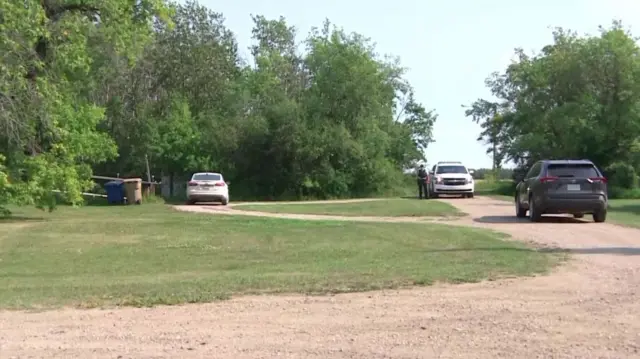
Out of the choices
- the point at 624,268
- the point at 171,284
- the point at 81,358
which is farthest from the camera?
the point at 624,268

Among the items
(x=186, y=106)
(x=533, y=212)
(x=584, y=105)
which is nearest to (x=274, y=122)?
(x=186, y=106)

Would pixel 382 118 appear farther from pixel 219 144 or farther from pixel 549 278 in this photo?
pixel 549 278

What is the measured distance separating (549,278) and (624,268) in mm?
1940

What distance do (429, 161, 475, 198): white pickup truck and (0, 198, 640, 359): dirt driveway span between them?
33372 millimetres

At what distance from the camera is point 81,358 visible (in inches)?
301

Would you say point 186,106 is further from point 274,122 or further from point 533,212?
point 533,212

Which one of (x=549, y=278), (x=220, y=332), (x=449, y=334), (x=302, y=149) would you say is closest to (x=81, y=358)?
(x=220, y=332)

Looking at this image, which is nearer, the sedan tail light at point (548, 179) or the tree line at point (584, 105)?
the sedan tail light at point (548, 179)

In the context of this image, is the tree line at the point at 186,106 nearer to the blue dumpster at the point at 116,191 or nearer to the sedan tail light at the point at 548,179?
the blue dumpster at the point at 116,191

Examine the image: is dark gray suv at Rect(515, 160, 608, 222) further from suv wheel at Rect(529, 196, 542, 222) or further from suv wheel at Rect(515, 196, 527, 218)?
suv wheel at Rect(515, 196, 527, 218)


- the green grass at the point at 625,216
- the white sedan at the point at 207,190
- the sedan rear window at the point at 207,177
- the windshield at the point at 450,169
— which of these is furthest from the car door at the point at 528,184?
the sedan rear window at the point at 207,177

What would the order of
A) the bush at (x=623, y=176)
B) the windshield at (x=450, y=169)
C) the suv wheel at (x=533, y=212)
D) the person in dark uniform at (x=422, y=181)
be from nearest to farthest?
the suv wheel at (x=533, y=212) < the windshield at (x=450, y=169) < the person in dark uniform at (x=422, y=181) < the bush at (x=623, y=176)

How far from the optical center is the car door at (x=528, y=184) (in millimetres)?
25859

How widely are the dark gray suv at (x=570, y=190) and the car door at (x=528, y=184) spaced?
0.48 m
